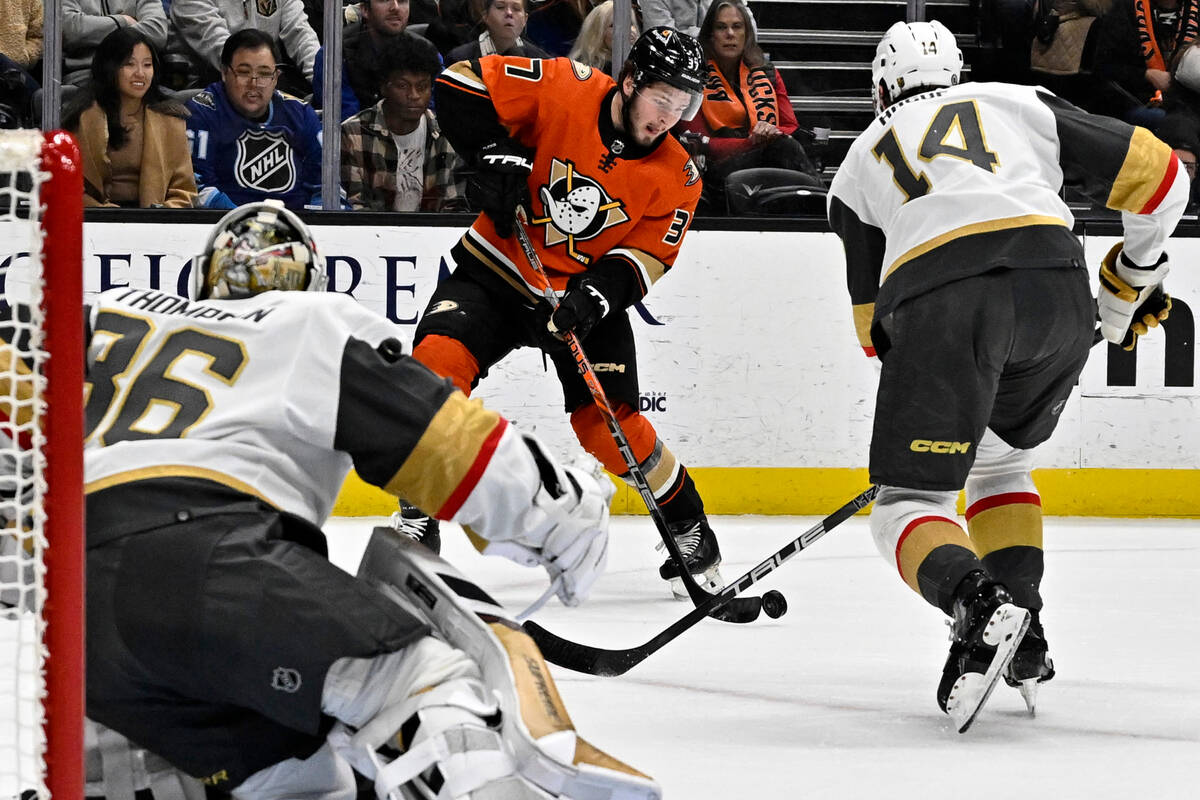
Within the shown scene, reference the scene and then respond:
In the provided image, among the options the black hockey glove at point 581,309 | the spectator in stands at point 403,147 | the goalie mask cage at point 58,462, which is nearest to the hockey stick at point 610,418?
the black hockey glove at point 581,309

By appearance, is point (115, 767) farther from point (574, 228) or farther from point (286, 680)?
point (574, 228)

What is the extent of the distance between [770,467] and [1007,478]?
2130mm

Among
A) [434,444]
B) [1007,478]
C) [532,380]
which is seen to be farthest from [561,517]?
[532,380]

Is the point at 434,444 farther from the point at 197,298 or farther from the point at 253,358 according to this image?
the point at 197,298

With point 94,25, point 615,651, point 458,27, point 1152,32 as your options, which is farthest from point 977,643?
point 1152,32

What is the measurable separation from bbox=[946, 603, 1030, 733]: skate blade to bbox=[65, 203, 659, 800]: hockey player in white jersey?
770mm

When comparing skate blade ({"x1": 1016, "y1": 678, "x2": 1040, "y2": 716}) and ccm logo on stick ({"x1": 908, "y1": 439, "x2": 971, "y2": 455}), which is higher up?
ccm logo on stick ({"x1": 908, "y1": 439, "x2": 971, "y2": 455})

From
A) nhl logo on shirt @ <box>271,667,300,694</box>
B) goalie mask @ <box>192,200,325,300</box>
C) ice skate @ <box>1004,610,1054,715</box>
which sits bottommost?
ice skate @ <box>1004,610,1054,715</box>

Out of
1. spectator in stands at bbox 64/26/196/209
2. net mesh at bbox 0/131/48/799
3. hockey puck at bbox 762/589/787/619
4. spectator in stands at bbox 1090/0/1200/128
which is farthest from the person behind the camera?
spectator in stands at bbox 1090/0/1200/128

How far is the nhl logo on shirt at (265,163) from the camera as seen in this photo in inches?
185

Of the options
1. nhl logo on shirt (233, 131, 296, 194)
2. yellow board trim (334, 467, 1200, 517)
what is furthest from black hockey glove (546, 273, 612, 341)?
nhl logo on shirt (233, 131, 296, 194)

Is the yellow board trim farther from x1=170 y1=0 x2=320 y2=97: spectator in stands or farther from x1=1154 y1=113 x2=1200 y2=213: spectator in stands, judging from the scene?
x1=170 y1=0 x2=320 y2=97: spectator in stands

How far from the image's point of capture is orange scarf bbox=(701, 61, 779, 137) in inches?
191

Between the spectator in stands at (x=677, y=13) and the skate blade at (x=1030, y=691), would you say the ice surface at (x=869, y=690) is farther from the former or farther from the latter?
the spectator in stands at (x=677, y=13)
